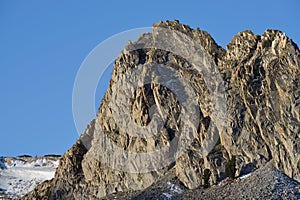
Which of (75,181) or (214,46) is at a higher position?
(214,46)

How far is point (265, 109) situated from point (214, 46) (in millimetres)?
25369

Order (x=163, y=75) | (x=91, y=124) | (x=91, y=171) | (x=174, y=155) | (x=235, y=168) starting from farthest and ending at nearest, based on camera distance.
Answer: (x=91, y=124) < (x=91, y=171) < (x=163, y=75) < (x=174, y=155) < (x=235, y=168)

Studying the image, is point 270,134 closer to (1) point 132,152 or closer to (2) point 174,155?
(2) point 174,155

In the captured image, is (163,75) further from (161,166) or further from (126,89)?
(161,166)

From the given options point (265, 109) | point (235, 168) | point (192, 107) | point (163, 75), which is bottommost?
point (235, 168)

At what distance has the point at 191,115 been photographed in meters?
132

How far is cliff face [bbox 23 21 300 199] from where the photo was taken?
119938 mm

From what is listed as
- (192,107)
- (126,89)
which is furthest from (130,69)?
(192,107)

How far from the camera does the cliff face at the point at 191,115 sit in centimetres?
11994

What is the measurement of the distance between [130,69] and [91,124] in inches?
948

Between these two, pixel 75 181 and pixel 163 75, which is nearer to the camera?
pixel 163 75

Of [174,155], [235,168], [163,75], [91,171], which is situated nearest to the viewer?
[235,168]

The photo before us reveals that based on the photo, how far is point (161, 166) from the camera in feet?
430

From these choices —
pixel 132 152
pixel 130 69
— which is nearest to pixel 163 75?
pixel 130 69
